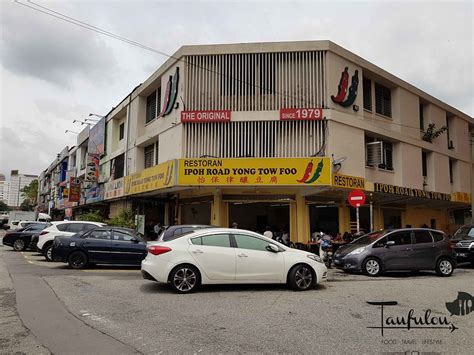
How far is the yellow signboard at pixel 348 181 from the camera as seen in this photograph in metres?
17.4

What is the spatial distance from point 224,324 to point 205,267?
2.78 meters

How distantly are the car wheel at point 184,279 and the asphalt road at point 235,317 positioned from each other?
0.23 meters

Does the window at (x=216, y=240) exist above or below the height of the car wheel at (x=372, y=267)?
above

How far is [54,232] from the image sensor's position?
1639 centimetres

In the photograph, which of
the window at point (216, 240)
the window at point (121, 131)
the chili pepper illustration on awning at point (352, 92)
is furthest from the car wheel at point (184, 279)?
the window at point (121, 131)

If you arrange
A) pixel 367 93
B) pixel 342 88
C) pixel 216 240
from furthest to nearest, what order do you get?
1. pixel 367 93
2. pixel 342 88
3. pixel 216 240

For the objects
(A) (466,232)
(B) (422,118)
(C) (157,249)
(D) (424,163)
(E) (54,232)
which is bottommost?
(C) (157,249)

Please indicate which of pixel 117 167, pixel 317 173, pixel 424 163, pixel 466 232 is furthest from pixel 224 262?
pixel 117 167

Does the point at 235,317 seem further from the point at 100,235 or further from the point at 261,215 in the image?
the point at 261,215

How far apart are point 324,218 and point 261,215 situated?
3105 millimetres

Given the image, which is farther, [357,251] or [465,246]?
[465,246]

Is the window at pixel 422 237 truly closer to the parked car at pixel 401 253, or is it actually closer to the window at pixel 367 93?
the parked car at pixel 401 253

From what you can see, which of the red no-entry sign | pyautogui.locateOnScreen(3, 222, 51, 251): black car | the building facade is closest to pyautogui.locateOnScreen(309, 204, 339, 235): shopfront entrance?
the building facade

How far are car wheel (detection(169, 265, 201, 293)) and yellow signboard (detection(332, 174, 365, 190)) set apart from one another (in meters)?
9.64
